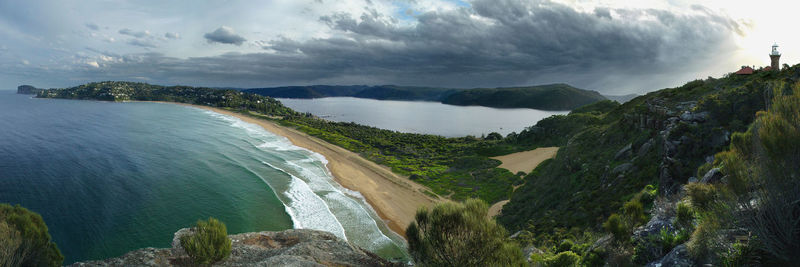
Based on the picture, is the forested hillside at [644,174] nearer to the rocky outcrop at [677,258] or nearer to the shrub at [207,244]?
the rocky outcrop at [677,258]

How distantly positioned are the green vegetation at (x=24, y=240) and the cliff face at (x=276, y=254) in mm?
1857

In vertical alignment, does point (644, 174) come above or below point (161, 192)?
above

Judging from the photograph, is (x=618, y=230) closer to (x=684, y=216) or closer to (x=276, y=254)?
(x=684, y=216)

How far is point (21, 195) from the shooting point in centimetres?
3747

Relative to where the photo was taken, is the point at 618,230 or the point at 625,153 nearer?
the point at 618,230

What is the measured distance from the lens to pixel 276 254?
20.3 metres

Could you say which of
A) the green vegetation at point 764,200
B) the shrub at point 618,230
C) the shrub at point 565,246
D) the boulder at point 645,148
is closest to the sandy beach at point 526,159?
the boulder at point 645,148

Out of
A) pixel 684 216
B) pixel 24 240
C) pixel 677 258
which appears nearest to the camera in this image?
pixel 677 258

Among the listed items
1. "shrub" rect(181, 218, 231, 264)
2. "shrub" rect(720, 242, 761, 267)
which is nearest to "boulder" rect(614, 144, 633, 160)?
"shrub" rect(720, 242, 761, 267)

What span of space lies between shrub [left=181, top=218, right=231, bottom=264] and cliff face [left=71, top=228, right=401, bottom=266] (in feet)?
1.79

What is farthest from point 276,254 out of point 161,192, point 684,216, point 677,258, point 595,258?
point 161,192

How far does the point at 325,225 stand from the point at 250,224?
773cm

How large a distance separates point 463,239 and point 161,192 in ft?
140

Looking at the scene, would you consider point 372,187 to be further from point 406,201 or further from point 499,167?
point 499,167
